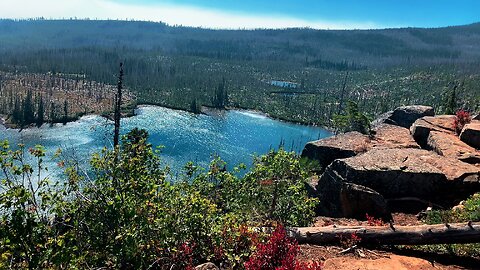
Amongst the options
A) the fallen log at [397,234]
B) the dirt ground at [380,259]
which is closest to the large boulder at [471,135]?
the fallen log at [397,234]

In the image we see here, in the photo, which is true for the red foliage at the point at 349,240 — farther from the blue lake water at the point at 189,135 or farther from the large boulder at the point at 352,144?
the blue lake water at the point at 189,135

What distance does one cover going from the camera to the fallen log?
16.9 metres

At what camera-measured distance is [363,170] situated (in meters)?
26.7

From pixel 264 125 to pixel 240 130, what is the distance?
70.1 feet

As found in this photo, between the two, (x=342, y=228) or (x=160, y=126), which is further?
(x=160, y=126)

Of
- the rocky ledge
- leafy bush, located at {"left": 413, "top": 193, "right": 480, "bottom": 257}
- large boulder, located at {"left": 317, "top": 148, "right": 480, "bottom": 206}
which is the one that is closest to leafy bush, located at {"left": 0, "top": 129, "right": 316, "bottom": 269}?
leafy bush, located at {"left": 413, "top": 193, "right": 480, "bottom": 257}

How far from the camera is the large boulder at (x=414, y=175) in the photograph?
25.0 metres

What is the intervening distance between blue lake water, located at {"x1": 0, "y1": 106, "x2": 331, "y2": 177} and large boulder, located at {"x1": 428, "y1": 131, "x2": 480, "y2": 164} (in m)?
70.9

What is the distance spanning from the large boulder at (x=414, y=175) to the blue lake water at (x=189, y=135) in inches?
2941

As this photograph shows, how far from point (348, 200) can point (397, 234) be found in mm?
8659

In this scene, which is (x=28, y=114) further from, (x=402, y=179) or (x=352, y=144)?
(x=402, y=179)

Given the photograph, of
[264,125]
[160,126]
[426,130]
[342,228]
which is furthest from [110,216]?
[264,125]

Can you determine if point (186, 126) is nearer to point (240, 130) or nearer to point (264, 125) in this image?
point (240, 130)

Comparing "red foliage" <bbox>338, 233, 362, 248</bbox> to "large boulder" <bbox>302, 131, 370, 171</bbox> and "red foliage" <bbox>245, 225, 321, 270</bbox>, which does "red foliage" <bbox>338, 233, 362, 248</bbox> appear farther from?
"large boulder" <bbox>302, 131, 370, 171</bbox>
